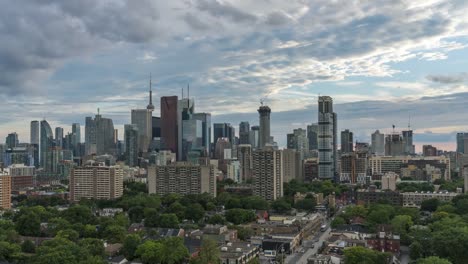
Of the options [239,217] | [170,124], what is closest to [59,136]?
[170,124]

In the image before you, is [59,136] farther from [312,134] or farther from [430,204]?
[430,204]

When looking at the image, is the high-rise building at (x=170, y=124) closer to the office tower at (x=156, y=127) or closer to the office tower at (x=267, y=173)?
the office tower at (x=156, y=127)

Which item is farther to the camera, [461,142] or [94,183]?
[461,142]

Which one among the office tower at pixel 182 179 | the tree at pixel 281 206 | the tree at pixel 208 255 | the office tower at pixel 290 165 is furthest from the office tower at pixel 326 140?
the tree at pixel 208 255

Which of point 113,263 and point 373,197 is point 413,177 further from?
point 113,263

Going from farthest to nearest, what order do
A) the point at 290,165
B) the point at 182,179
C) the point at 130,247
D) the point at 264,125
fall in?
the point at 264,125, the point at 290,165, the point at 182,179, the point at 130,247

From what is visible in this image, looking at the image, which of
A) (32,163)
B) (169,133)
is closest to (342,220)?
(169,133)

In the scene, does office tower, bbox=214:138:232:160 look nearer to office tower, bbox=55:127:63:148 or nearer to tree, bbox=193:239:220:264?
office tower, bbox=55:127:63:148
